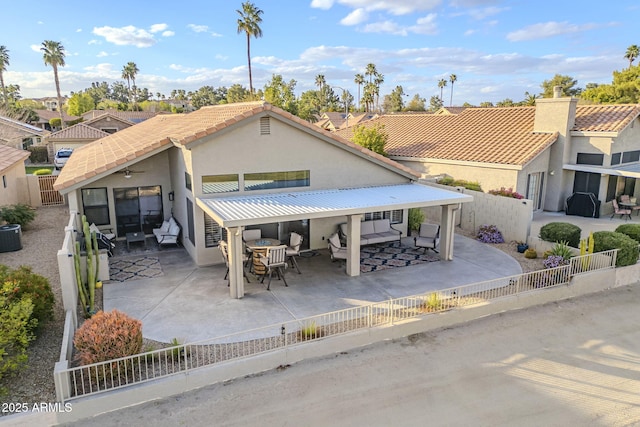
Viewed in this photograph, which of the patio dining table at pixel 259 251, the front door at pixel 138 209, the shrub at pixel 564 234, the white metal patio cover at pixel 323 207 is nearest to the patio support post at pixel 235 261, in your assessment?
the white metal patio cover at pixel 323 207

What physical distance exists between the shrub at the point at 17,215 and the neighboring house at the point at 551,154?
20177 mm

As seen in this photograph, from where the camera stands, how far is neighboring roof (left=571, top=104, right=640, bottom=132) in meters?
22.3

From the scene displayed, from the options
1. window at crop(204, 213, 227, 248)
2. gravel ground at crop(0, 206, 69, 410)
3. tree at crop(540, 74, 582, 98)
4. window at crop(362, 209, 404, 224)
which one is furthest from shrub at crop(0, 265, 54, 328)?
tree at crop(540, 74, 582, 98)

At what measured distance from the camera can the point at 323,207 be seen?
46.6 ft

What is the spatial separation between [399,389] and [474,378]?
1.75 m

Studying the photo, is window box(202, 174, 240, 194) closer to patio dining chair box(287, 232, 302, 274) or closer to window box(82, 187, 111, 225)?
patio dining chair box(287, 232, 302, 274)

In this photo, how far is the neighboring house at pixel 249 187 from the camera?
14453 mm

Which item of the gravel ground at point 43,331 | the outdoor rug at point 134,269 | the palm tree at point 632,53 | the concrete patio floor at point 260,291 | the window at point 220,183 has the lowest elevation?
the concrete patio floor at point 260,291

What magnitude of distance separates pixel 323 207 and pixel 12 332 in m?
8.65

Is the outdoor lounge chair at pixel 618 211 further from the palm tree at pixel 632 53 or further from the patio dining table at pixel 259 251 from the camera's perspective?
the palm tree at pixel 632 53

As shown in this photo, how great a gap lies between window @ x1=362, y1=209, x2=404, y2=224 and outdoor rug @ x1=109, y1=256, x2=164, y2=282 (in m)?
8.24

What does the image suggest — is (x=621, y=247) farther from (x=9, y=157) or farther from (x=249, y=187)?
(x=9, y=157)

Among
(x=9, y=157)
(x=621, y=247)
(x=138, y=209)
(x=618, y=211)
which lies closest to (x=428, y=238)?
(x=621, y=247)

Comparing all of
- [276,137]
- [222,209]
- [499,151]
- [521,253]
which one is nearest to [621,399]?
[521,253]
